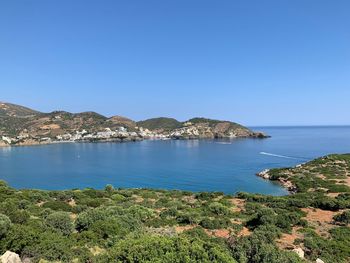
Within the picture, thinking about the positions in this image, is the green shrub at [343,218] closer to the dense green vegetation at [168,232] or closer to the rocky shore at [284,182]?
the dense green vegetation at [168,232]

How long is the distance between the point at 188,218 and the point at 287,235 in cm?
651

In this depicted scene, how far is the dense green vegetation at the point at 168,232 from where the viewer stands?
1099 centimetres

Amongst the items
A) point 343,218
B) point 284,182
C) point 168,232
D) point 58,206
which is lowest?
point 284,182

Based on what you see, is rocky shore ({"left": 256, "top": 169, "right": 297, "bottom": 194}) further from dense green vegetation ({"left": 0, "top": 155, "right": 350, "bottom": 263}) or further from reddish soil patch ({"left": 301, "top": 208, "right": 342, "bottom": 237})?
reddish soil patch ({"left": 301, "top": 208, "right": 342, "bottom": 237})

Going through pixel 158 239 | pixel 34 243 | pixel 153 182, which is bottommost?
pixel 153 182

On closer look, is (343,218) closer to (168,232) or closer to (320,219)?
(320,219)

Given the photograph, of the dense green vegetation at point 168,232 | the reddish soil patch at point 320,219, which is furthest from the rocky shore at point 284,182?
the reddish soil patch at point 320,219

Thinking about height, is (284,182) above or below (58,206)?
below

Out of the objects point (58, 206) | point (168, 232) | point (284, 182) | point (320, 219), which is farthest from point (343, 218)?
point (284, 182)

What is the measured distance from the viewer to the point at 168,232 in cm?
1474

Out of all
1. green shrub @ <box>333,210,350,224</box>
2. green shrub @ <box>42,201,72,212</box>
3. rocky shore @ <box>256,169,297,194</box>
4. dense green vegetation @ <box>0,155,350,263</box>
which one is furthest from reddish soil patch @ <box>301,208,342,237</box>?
rocky shore @ <box>256,169,297,194</box>

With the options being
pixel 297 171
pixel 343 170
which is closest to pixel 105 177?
pixel 297 171

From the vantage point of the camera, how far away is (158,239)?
1110cm

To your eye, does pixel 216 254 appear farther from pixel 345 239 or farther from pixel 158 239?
pixel 345 239
